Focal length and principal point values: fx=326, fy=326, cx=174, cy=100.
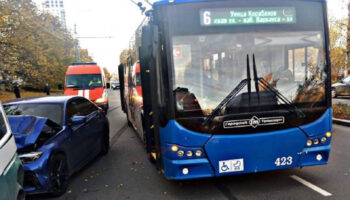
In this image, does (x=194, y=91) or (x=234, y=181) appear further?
(x=234, y=181)

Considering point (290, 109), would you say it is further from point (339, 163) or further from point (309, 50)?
point (339, 163)

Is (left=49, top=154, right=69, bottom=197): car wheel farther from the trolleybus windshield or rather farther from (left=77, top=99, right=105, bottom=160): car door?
the trolleybus windshield

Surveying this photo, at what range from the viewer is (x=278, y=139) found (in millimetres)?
4375

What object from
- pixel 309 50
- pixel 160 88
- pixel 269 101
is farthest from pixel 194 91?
pixel 309 50

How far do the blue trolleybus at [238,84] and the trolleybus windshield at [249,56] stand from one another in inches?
0.5

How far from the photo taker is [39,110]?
5863mm

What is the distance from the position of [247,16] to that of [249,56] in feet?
1.75

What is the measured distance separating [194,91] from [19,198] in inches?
93.1

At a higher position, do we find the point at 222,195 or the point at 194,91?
the point at 194,91

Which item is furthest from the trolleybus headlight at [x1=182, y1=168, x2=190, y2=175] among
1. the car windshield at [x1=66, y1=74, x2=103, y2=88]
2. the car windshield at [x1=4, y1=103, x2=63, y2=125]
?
the car windshield at [x1=66, y1=74, x2=103, y2=88]

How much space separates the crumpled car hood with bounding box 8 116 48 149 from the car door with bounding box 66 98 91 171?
2.13 feet

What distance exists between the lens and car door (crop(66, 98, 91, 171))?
18.2 feet

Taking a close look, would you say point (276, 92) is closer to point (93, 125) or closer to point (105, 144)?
point (93, 125)

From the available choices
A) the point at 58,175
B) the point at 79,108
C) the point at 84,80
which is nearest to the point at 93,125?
the point at 79,108
